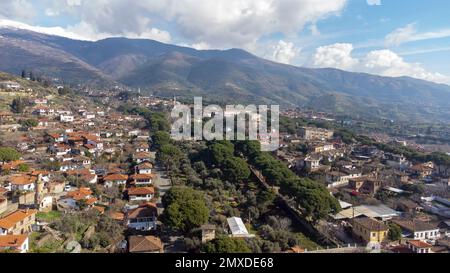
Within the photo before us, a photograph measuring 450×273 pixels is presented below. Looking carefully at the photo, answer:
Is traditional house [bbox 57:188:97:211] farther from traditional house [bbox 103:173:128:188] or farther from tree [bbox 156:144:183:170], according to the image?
tree [bbox 156:144:183:170]

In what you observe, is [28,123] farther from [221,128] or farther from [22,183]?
[221,128]

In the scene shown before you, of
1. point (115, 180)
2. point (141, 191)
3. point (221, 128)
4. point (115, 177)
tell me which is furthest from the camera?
point (221, 128)

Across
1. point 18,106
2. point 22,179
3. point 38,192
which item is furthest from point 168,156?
point 18,106

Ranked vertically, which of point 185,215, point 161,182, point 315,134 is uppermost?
point 315,134

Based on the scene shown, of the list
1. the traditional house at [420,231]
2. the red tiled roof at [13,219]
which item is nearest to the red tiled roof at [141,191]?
the red tiled roof at [13,219]

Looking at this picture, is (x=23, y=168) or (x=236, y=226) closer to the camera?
(x=236, y=226)

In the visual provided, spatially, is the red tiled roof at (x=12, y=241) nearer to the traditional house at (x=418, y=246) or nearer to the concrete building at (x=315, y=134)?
the traditional house at (x=418, y=246)

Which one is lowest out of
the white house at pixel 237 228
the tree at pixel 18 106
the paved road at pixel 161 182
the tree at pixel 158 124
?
the white house at pixel 237 228
